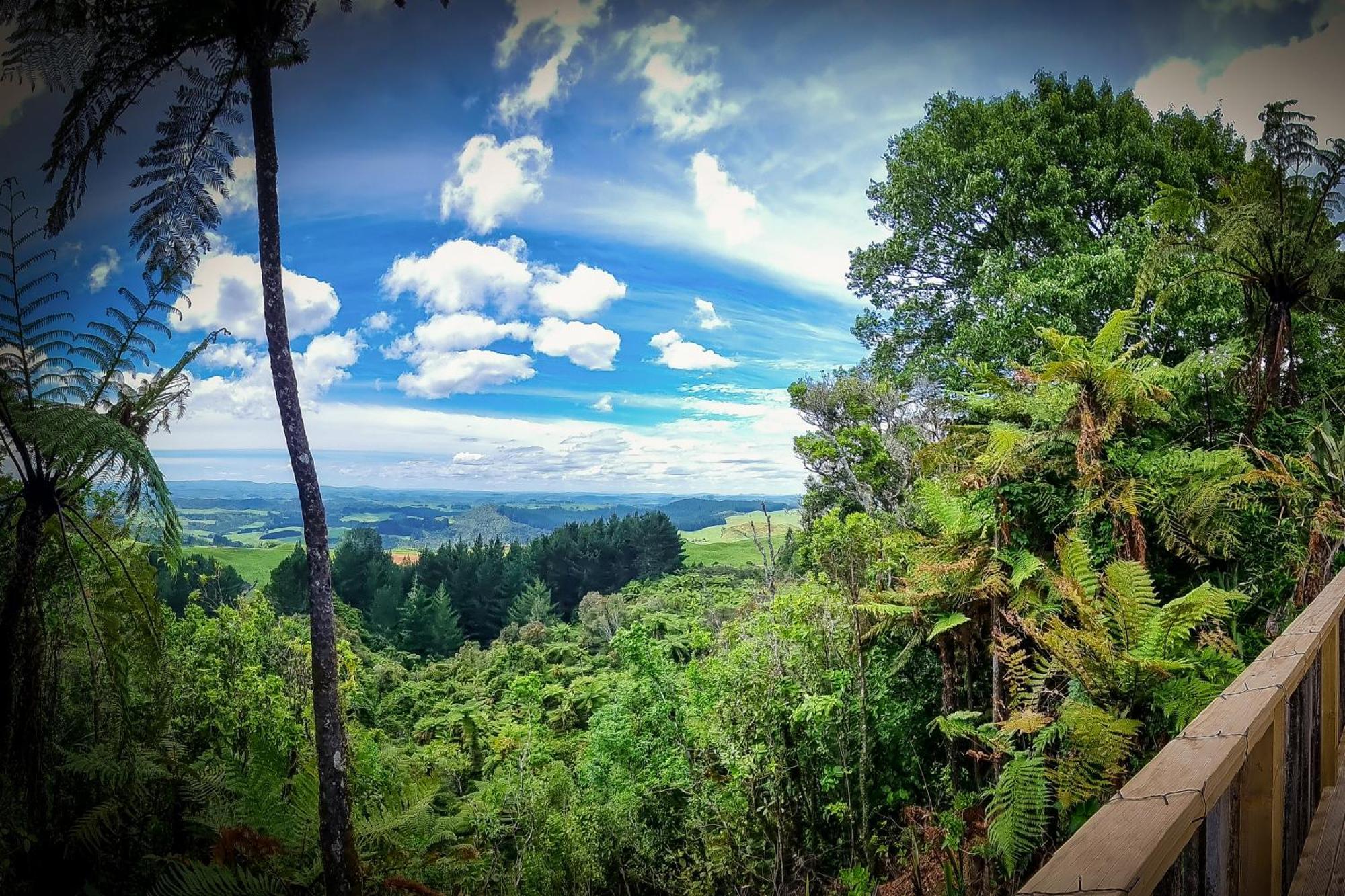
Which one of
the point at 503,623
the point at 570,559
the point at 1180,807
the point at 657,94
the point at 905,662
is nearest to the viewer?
the point at 1180,807

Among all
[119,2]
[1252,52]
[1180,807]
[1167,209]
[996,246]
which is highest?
[1252,52]

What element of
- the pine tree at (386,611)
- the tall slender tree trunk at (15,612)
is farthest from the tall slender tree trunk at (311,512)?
the pine tree at (386,611)

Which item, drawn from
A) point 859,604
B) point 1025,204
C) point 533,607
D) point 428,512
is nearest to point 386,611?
point 533,607

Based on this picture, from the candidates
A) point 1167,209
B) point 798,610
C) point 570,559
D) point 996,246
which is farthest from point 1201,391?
point 570,559

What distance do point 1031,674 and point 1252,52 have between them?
9836mm

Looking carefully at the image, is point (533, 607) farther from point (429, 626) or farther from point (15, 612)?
point (15, 612)

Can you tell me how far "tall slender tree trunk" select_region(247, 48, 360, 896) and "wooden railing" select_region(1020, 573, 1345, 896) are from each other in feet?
16.0

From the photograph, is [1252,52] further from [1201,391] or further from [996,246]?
[1201,391]

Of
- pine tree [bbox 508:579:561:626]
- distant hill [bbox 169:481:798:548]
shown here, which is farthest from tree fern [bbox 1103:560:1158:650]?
pine tree [bbox 508:579:561:626]

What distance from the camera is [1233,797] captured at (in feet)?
4.10

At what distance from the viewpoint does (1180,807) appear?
0.85m

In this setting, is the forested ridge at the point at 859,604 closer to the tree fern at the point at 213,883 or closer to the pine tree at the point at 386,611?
the tree fern at the point at 213,883

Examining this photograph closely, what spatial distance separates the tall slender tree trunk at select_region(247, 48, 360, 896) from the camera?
175 inches

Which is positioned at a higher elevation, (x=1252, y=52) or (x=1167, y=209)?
(x=1252, y=52)
